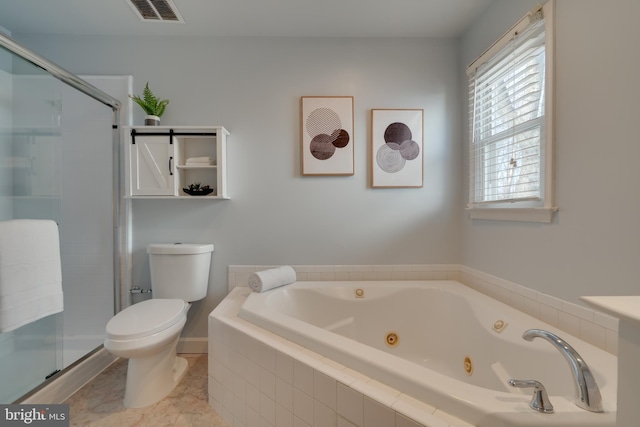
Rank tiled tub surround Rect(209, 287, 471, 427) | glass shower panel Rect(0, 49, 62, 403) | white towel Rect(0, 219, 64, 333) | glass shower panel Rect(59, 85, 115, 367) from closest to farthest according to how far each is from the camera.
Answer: tiled tub surround Rect(209, 287, 471, 427) < white towel Rect(0, 219, 64, 333) < glass shower panel Rect(0, 49, 62, 403) < glass shower panel Rect(59, 85, 115, 367)

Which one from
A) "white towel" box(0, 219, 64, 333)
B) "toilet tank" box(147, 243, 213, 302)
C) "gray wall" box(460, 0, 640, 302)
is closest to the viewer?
"gray wall" box(460, 0, 640, 302)

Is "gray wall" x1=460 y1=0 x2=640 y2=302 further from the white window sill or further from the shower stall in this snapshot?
the shower stall

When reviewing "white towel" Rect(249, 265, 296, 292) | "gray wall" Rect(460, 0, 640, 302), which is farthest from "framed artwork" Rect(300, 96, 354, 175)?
"gray wall" Rect(460, 0, 640, 302)

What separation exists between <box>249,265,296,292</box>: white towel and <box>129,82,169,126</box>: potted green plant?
128 cm

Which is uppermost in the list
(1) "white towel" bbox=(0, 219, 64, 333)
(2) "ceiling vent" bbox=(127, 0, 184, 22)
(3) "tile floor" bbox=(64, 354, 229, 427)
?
(2) "ceiling vent" bbox=(127, 0, 184, 22)

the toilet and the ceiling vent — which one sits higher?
the ceiling vent

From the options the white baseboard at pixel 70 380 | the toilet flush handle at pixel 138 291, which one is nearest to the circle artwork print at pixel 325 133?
the toilet flush handle at pixel 138 291

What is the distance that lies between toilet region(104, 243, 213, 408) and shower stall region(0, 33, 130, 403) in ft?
1.49

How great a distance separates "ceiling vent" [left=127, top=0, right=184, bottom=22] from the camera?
1.66m

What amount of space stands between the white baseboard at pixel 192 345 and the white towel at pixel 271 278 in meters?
0.70

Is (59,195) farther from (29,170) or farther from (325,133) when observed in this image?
(325,133)

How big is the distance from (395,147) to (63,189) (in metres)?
2.46

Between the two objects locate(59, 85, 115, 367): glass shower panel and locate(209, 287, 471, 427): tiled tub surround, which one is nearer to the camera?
locate(209, 287, 471, 427): tiled tub surround

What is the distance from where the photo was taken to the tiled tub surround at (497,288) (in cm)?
107
